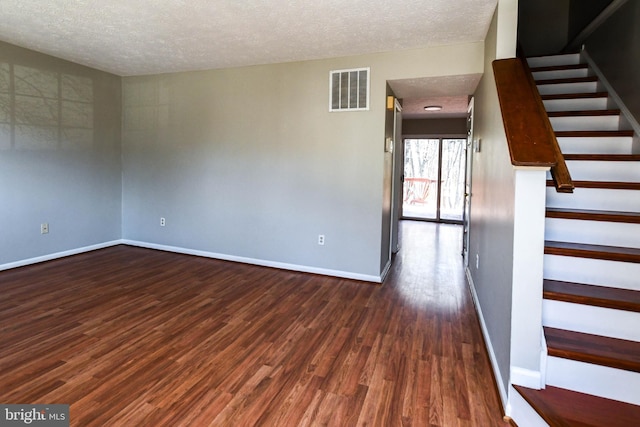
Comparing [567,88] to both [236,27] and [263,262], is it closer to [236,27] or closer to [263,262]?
[236,27]

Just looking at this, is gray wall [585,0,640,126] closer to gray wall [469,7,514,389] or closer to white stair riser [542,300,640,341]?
gray wall [469,7,514,389]

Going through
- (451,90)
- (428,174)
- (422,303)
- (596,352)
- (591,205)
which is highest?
(451,90)

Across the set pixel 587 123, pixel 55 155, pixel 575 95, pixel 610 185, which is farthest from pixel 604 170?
pixel 55 155

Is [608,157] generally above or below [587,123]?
below

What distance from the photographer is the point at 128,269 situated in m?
4.16

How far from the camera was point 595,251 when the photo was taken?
75.8 inches

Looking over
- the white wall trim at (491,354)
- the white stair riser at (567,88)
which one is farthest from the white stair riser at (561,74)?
the white wall trim at (491,354)

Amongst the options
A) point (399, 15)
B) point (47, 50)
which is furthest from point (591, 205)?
point (47, 50)

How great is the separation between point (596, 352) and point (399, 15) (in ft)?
8.62

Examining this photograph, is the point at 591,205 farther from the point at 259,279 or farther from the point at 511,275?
the point at 259,279

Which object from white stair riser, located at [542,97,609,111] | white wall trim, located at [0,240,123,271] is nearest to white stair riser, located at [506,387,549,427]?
white stair riser, located at [542,97,609,111]

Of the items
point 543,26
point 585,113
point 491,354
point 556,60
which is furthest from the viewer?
point 543,26

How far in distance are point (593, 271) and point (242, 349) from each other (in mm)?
2172

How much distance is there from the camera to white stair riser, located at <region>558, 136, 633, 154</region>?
8.59ft
